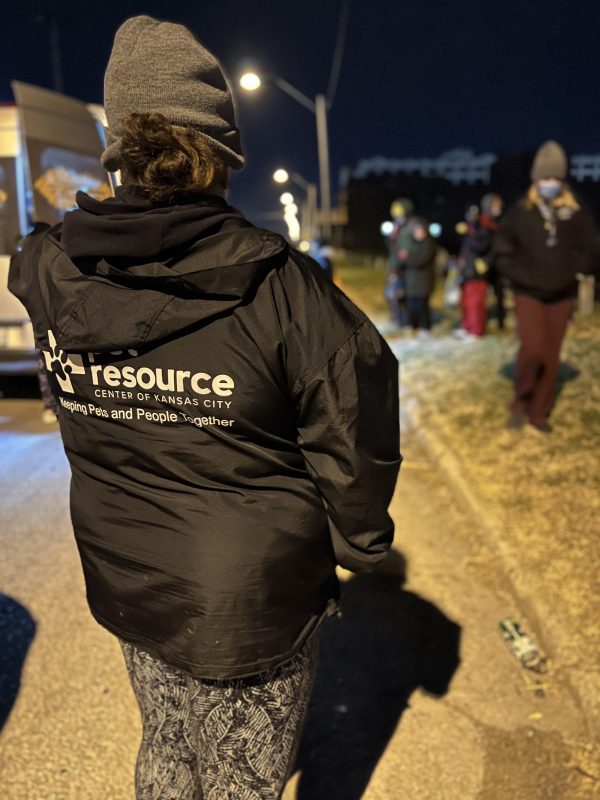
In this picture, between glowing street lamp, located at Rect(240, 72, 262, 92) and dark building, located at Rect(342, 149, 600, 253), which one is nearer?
glowing street lamp, located at Rect(240, 72, 262, 92)

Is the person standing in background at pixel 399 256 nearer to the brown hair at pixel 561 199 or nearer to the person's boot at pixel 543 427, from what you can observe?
the brown hair at pixel 561 199

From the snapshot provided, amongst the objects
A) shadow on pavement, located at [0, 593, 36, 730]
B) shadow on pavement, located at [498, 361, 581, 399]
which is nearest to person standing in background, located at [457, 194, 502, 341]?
shadow on pavement, located at [498, 361, 581, 399]

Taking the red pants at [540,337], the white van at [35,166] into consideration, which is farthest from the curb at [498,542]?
the white van at [35,166]

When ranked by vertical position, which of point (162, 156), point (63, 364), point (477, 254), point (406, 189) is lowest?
point (406, 189)

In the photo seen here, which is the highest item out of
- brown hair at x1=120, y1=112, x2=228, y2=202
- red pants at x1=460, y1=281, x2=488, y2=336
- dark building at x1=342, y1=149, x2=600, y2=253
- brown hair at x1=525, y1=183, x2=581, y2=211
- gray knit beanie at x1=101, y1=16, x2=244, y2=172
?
gray knit beanie at x1=101, y1=16, x2=244, y2=172

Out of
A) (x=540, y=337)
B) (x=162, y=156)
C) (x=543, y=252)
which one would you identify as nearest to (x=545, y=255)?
(x=543, y=252)

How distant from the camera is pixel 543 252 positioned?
5492 mm

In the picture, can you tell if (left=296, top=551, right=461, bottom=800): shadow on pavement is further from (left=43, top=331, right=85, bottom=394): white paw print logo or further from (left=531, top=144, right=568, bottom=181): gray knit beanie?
(left=531, top=144, right=568, bottom=181): gray knit beanie

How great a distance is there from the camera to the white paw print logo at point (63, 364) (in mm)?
1485

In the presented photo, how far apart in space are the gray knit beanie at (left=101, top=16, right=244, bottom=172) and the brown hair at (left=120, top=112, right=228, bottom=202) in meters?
0.02

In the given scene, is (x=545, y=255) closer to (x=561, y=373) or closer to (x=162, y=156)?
(x=561, y=373)

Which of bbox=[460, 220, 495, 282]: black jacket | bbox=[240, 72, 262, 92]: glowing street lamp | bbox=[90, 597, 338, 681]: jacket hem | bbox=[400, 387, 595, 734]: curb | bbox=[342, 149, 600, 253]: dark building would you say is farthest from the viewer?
bbox=[342, 149, 600, 253]: dark building

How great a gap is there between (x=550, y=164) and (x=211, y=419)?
4952 mm

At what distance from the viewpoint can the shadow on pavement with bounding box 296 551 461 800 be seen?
8.63 ft
